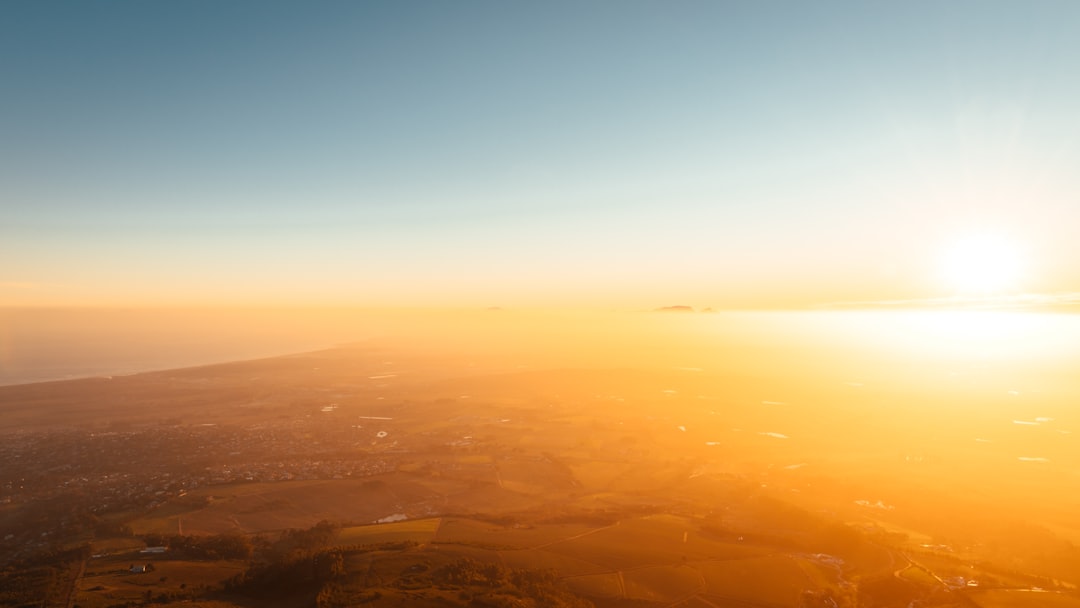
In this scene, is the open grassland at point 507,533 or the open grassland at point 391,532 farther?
the open grassland at point 391,532

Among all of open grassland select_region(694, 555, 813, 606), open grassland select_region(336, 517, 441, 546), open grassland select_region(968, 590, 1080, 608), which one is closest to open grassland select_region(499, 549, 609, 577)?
open grassland select_region(694, 555, 813, 606)

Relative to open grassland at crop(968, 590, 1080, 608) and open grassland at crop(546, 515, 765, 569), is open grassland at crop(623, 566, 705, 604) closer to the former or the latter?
open grassland at crop(546, 515, 765, 569)

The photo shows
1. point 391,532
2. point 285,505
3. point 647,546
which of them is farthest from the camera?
point 285,505

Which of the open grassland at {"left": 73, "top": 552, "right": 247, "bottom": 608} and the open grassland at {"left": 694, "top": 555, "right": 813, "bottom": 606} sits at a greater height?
the open grassland at {"left": 73, "top": 552, "right": 247, "bottom": 608}

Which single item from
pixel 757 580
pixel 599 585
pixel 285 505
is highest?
pixel 285 505

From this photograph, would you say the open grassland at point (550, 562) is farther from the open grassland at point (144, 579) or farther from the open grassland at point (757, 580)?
the open grassland at point (144, 579)

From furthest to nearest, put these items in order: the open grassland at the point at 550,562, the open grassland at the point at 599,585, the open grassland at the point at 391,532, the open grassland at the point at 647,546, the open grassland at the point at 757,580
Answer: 1. the open grassland at the point at 391,532
2. the open grassland at the point at 647,546
3. the open grassland at the point at 550,562
4. the open grassland at the point at 599,585
5. the open grassland at the point at 757,580

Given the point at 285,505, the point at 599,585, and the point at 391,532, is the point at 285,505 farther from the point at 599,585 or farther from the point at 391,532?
the point at 599,585

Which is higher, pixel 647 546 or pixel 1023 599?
pixel 647 546

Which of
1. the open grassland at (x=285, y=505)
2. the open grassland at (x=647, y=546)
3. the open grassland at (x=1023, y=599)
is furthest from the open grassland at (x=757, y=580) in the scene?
the open grassland at (x=285, y=505)

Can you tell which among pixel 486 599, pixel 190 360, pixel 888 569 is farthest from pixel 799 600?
pixel 190 360

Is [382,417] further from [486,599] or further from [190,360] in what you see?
[190,360]

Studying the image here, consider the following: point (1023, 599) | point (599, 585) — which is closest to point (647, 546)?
point (599, 585)
